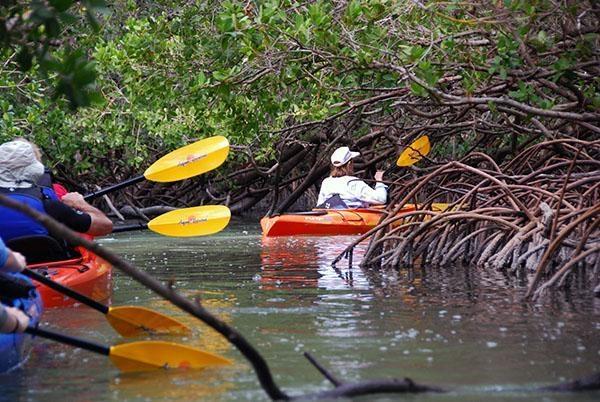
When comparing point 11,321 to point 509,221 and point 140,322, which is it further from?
point 509,221

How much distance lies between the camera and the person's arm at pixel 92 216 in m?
7.25

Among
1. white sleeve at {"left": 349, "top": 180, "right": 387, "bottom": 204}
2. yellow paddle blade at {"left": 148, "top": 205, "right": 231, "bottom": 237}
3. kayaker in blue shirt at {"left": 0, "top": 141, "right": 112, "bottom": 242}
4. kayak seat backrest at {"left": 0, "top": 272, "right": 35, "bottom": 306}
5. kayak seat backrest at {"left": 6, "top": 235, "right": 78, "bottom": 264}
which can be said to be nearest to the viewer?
kayak seat backrest at {"left": 0, "top": 272, "right": 35, "bottom": 306}

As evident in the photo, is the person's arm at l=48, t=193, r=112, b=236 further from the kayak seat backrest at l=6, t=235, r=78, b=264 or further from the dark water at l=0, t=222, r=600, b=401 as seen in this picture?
the dark water at l=0, t=222, r=600, b=401

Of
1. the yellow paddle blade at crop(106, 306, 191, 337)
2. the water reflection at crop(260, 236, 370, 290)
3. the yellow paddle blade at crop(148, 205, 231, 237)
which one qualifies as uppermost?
the yellow paddle blade at crop(148, 205, 231, 237)

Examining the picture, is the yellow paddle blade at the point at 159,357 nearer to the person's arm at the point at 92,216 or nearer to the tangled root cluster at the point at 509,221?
the person's arm at the point at 92,216

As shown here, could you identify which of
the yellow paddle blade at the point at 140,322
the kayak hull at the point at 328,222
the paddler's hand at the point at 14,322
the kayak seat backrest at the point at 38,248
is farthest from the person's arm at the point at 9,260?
the kayak hull at the point at 328,222

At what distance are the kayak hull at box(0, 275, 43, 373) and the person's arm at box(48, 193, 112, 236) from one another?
147 centimetres

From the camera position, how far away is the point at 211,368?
5.16 m

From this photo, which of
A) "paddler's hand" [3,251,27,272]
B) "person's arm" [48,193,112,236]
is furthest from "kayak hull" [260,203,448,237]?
"paddler's hand" [3,251,27,272]

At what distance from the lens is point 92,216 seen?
727 centimetres

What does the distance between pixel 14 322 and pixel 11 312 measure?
39 mm

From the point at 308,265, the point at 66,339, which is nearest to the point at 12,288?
the point at 66,339

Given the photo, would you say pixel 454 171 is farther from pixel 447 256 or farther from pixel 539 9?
pixel 539 9

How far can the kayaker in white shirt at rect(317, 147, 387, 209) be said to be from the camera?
12.5 m
